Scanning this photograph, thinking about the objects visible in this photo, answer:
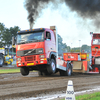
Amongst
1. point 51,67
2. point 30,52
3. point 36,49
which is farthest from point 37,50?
point 51,67

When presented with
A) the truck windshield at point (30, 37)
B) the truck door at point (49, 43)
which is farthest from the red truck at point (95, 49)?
the truck windshield at point (30, 37)

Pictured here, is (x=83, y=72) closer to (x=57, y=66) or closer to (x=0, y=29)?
(x=57, y=66)

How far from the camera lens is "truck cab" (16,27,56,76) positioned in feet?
41.1

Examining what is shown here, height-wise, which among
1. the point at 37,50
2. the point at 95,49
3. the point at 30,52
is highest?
the point at 95,49

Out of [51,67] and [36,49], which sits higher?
[36,49]

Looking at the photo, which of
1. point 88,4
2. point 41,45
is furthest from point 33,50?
point 88,4

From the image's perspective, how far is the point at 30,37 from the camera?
41.9ft

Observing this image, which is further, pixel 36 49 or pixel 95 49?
pixel 95 49

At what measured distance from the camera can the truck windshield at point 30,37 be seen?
1258 centimetres

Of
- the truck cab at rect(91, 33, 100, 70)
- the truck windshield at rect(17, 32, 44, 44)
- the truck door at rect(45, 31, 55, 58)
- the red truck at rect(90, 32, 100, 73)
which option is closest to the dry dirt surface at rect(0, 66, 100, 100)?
the truck door at rect(45, 31, 55, 58)

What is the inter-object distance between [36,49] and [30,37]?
872 millimetres

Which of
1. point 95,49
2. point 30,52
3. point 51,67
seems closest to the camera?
point 30,52

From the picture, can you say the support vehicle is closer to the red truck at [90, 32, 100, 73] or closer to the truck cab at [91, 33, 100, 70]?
the red truck at [90, 32, 100, 73]

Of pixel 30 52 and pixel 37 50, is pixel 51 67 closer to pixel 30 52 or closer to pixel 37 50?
pixel 37 50
